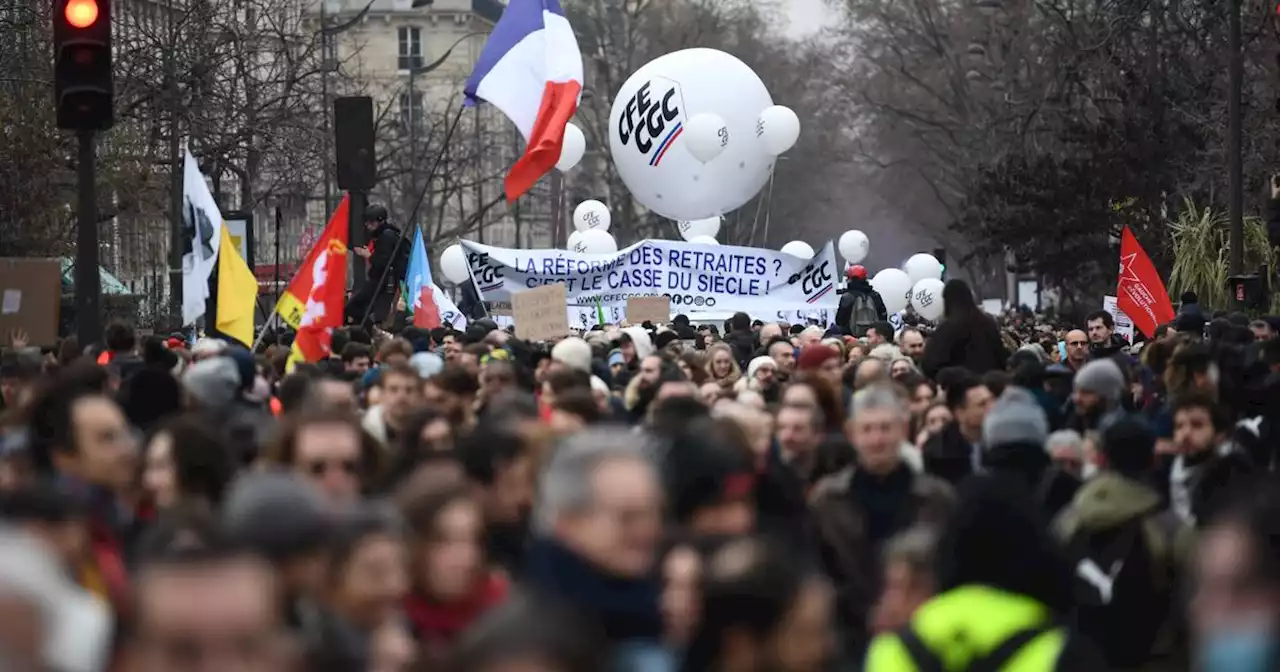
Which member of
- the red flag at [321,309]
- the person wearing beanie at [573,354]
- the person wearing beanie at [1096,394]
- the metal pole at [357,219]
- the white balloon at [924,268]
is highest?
the white balloon at [924,268]

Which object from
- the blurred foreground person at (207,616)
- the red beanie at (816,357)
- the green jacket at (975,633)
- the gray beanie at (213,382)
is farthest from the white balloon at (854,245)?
the blurred foreground person at (207,616)

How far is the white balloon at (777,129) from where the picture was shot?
28766 millimetres

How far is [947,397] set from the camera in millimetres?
12406

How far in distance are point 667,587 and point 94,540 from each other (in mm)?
2042

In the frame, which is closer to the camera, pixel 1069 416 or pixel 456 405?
pixel 456 405

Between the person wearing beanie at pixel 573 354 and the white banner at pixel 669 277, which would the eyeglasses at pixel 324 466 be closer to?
→ the person wearing beanie at pixel 573 354

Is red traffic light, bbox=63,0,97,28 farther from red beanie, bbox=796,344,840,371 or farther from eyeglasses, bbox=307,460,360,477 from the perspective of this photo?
eyeglasses, bbox=307,460,360,477

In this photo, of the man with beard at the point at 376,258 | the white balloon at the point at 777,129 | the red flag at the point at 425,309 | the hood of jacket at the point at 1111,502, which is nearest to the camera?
the hood of jacket at the point at 1111,502

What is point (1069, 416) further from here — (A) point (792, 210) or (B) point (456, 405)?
(A) point (792, 210)

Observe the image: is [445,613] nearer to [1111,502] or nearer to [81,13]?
[1111,502]

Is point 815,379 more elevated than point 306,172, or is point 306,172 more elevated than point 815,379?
Result: point 306,172

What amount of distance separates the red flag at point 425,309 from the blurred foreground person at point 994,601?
48.2 feet

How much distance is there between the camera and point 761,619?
5.32 meters

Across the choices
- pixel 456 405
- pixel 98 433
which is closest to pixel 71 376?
pixel 98 433
